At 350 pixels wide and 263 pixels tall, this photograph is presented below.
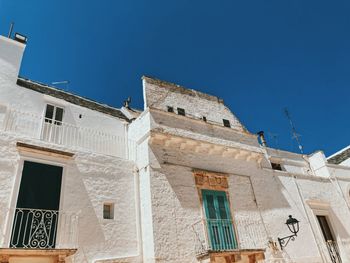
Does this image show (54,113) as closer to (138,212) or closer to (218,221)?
(138,212)

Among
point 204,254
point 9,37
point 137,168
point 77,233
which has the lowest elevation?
point 204,254

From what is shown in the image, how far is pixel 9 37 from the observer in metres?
11.3

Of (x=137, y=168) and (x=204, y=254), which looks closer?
(x=204, y=254)

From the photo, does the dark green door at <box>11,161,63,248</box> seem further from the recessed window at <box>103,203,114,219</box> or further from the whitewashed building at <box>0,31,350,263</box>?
the recessed window at <box>103,203,114,219</box>

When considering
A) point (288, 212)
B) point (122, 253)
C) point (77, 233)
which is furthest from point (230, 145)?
point (77, 233)

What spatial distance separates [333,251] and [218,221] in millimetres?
6006

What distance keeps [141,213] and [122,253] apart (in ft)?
4.39

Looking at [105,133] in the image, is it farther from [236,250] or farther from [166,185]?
[236,250]

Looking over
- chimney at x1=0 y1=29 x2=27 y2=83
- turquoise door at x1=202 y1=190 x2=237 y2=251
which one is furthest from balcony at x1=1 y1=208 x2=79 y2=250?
chimney at x1=0 y1=29 x2=27 y2=83

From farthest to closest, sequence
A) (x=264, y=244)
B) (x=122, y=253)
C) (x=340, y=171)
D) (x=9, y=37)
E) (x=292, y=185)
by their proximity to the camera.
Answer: (x=340, y=171), (x=292, y=185), (x=9, y=37), (x=264, y=244), (x=122, y=253)

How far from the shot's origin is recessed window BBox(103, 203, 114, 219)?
8625mm

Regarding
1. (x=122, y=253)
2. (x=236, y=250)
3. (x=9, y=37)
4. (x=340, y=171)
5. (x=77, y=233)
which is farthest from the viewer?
Answer: (x=340, y=171)

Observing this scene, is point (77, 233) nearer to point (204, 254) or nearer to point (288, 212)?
point (204, 254)

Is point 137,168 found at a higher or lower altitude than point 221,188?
higher
